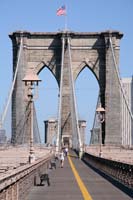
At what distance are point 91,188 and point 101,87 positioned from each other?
8668cm

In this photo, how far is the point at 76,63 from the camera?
353ft

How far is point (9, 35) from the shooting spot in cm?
10581

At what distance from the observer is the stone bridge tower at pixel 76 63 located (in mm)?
101125

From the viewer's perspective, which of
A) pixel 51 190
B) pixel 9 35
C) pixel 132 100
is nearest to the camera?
pixel 51 190

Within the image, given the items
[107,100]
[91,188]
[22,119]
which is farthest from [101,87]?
[91,188]

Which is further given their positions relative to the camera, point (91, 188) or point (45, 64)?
point (45, 64)

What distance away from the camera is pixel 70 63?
338 feet

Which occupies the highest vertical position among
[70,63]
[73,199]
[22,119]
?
[70,63]

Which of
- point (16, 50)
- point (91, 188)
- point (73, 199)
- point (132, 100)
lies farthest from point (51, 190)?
point (132, 100)

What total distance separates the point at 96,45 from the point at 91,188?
88.1 metres

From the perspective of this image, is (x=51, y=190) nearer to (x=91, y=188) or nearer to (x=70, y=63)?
(x=91, y=188)

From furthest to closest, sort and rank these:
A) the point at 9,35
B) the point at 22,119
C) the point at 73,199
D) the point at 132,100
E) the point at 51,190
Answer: the point at 132,100 → the point at 9,35 → the point at 22,119 → the point at 51,190 → the point at 73,199

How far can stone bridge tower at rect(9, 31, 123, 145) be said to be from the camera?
332 feet

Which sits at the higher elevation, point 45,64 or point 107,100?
point 45,64
